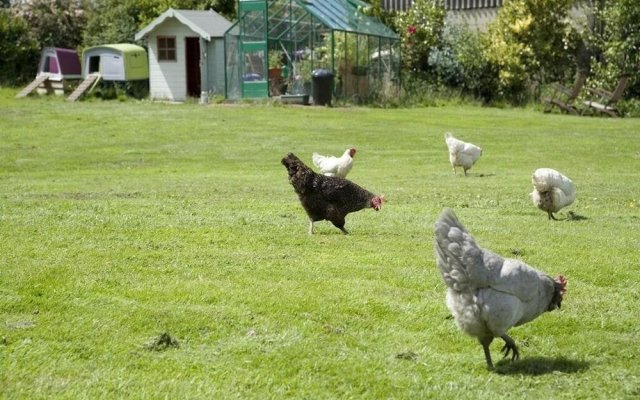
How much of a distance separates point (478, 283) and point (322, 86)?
2684 cm

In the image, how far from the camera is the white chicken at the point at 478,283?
19.7ft

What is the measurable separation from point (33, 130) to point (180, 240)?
1737 cm

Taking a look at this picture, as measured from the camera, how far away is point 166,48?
130 feet

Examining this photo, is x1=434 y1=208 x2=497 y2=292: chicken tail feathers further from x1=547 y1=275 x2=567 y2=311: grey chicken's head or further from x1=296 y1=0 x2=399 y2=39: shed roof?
x1=296 y1=0 x2=399 y2=39: shed roof

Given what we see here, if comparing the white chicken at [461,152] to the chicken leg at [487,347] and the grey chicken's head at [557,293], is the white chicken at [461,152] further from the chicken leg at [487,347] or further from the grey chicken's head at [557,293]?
the chicken leg at [487,347]

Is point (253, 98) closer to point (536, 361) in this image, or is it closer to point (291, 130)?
point (291, 130)

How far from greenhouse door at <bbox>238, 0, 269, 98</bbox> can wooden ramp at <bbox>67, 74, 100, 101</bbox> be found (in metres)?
7.26

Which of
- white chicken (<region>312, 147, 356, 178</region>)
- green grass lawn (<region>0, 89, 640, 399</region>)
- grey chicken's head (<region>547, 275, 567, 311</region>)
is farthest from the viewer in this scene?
white chicken (<region>312, 147, 356, 178</region>)

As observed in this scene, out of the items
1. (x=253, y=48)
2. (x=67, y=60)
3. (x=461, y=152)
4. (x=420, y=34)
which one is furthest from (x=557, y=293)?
(x=67, y=60)

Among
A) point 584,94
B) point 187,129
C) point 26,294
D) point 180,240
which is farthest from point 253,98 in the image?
point 26,294

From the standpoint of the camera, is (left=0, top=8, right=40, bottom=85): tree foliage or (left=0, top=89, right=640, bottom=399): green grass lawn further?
(left=0, top=8, right=40, bottom=85): tree foliage

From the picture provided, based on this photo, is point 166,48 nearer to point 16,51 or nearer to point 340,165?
point 16,51

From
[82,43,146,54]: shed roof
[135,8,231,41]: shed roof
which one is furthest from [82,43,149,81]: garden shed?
[135,8,231,41]: shed roof

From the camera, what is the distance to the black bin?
32312 mm
